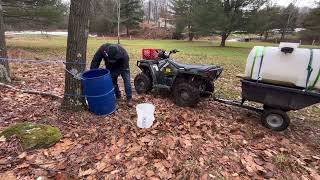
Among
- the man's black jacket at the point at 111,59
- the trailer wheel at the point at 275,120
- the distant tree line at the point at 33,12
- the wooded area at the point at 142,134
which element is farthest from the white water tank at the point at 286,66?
the distant tree line at the point at 33,12

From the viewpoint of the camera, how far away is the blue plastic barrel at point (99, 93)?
4934 mm

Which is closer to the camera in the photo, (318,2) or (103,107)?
(103,107)

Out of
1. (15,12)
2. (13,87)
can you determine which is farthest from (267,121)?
(15,12)

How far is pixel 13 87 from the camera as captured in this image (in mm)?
6695

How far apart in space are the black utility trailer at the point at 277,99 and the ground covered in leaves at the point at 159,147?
8.8 inches

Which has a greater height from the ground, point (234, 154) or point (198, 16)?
point (198, 16)

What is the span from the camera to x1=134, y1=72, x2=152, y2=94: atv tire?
7211mm

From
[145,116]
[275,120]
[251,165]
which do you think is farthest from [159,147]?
[275,120]

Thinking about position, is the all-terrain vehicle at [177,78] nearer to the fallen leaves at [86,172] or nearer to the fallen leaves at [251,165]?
the fallen leaves at [251,165]

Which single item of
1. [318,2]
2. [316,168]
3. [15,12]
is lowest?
[316,168]

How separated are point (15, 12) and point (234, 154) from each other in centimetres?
1826

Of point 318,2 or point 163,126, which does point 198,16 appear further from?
point 163,126

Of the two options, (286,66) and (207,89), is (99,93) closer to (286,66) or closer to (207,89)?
(207,89)

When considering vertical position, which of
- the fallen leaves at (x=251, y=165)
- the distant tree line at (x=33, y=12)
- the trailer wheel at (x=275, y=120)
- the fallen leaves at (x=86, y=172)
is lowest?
the fallen leaves at (x=251, y=165)
